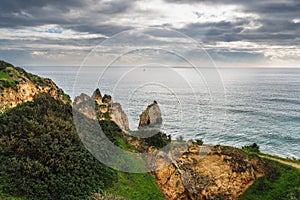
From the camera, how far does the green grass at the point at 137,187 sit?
27047mm

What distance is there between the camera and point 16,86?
135ft

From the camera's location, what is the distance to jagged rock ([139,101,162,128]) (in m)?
51.8

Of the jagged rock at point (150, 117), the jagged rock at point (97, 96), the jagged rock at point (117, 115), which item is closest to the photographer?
the jagged rock at point (150, 117)

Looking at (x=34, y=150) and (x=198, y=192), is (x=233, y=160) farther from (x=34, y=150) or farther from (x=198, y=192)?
(x=34, y=150)

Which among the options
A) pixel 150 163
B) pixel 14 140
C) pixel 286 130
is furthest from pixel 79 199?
pixel 286 130

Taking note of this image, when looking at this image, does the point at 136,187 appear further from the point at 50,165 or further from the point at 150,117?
the point at 150,117

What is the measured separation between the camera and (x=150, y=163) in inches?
1379

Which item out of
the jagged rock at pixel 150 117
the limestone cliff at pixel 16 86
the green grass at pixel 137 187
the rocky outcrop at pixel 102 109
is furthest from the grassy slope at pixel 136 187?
the jagged rock at pixel 150 117

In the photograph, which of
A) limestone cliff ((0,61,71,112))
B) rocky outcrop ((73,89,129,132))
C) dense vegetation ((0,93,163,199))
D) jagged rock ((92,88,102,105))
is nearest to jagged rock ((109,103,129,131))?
rocky outcrop ((73,89,129,132))

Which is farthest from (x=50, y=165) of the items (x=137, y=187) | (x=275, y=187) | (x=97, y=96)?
(x=97, y=96)

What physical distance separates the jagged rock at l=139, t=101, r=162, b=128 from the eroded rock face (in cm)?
1654

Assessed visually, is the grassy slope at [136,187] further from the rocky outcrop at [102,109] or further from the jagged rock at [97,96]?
the jagged rock at [97,96]

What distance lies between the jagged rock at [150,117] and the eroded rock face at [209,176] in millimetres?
16537

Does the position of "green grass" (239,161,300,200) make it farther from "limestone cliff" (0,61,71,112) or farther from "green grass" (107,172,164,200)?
"limestone cliff" (0,61,71,112)
